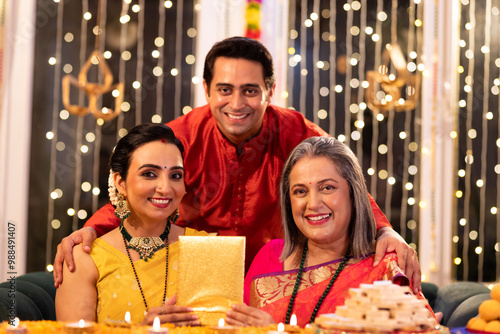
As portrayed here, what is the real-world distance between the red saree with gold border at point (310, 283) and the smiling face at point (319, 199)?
0.47 feet

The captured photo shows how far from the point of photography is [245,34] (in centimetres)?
547

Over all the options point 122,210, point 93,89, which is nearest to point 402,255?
point 122,210

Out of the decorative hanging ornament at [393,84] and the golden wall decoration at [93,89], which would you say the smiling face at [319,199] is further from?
the golden wall decoration at [93,89]

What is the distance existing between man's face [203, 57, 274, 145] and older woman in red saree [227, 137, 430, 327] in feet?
2.48

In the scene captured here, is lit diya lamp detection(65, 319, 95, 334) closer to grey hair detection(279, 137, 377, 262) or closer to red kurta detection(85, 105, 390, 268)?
grey hair detection(279, 137, 377, 262)

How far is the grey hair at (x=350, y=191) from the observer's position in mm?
2344

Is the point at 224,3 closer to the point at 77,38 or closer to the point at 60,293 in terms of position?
the point at 77,38

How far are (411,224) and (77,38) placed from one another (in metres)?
3.51

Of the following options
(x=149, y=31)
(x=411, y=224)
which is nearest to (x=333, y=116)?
(x=411, y=224)

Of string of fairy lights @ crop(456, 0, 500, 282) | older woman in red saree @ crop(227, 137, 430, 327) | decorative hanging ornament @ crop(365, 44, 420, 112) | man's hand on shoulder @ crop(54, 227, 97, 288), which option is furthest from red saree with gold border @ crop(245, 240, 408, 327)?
string of fairy lights @ crop(456, 0, 500, 282)

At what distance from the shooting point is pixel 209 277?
1.91m

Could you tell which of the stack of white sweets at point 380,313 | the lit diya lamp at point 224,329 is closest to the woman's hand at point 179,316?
the lit diya lamp at point 224,329

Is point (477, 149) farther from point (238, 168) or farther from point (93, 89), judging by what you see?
point (93, 89)

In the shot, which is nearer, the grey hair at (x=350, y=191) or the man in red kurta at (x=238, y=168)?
the grey hair at (x=350, y=191)
